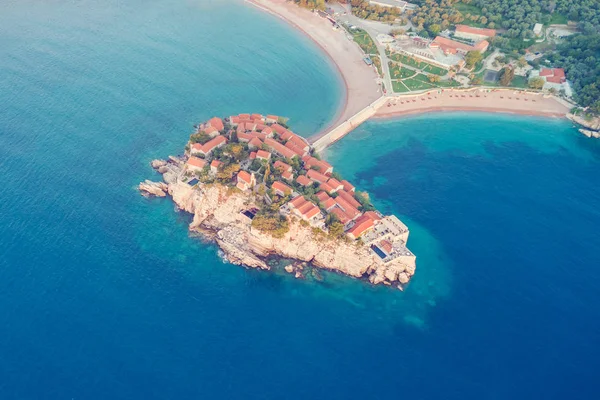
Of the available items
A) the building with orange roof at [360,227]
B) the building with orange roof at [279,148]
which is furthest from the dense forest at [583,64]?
the building with orange roof at [279,148]

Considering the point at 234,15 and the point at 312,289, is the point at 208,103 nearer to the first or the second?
the point at 234,15

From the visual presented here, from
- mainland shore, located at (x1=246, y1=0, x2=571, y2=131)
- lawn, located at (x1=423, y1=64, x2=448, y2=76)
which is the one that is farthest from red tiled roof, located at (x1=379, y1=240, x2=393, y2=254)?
lawn, located at (x1=423, y1=64, x2=448, y2=76)

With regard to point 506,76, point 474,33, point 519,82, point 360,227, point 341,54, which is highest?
point 474,33

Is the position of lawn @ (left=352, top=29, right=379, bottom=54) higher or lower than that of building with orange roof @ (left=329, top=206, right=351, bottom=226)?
higher

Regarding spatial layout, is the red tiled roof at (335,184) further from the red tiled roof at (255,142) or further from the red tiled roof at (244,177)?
the red tiled roof at (255,142)

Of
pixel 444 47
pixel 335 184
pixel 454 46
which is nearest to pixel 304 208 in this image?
pixel 335 184

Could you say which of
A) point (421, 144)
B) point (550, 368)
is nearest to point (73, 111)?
point (421, 144)

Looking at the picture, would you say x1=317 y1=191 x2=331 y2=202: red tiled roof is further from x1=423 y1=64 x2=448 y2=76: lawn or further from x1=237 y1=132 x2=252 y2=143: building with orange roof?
x1=423 y1=64 x2=448 y2=76: lawn

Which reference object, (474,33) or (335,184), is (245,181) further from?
(474,33)
